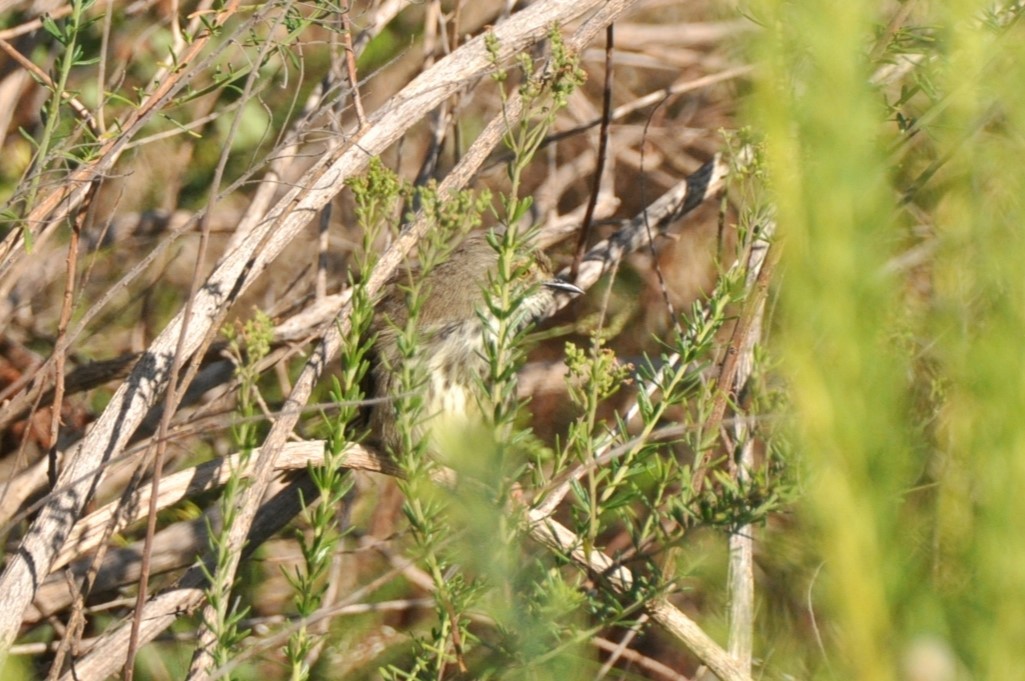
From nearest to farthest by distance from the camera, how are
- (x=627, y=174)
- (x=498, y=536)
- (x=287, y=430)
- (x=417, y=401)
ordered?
(x=498, y=536), (x=417, y=401), (x=287, y=430), (x=627, y=174)

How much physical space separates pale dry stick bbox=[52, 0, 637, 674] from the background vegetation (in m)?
0.01

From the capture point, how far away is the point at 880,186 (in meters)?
0.79

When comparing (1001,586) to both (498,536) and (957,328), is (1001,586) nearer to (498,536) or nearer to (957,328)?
(957,328)

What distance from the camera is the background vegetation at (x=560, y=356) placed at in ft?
2.68

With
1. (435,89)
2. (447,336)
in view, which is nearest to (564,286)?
(447,336)

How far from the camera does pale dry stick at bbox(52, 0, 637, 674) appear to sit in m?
3.47

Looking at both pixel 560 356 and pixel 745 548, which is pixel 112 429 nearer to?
pixel 745 548

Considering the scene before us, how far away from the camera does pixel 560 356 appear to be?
233 inches

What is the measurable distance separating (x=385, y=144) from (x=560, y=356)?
2.39 m

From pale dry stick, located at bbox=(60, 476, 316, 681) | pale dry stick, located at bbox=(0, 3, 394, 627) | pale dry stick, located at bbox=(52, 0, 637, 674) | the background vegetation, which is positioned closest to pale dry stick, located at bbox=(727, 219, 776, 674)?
the background vegetation

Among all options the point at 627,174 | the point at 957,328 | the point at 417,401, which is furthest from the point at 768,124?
the point at 627,174

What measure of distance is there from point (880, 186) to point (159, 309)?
499 centimetres

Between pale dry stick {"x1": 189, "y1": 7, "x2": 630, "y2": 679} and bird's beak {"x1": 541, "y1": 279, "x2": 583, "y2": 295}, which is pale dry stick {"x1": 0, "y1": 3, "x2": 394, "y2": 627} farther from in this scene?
bird's beak {"x1": 541, "y1": 279, "x2": 583, "y2": 295}

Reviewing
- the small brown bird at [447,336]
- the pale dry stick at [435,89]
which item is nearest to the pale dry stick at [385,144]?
the pale dry stick at [435,89]
